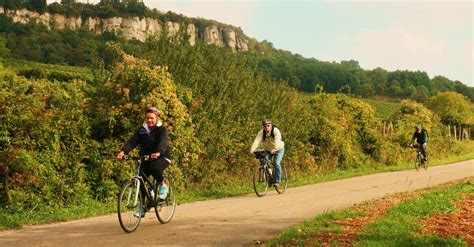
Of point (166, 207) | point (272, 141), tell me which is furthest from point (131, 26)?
point (166, 207)

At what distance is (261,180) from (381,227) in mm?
6575

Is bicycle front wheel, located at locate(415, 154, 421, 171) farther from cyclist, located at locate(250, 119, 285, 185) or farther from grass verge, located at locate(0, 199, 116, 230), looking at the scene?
grass verge, located at locate(0, 199, 116, 230)

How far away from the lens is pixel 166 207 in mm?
9562

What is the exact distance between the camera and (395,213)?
951 centimetres

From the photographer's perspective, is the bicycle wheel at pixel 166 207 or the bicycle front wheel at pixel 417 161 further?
the bicycle front wheel at pixel 417 161

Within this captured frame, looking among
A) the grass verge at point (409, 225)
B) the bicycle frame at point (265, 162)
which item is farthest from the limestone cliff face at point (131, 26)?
the grass verge at point (409, 225)

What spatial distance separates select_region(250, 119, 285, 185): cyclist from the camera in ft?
47.1

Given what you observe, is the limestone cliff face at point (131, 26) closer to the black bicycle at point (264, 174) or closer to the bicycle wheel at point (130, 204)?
the black bicycle at point (264, 174)

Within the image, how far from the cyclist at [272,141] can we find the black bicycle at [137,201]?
5.25 m

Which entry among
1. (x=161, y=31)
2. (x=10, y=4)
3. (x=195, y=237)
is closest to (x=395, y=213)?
(x=195, y=237)

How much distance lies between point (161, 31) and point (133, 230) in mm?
9964

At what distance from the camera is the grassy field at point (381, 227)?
716cm

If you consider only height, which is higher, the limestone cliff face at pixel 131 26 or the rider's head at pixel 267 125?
the limestone cliff face at pixel 131 26

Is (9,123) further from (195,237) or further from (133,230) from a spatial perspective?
(195,237)
